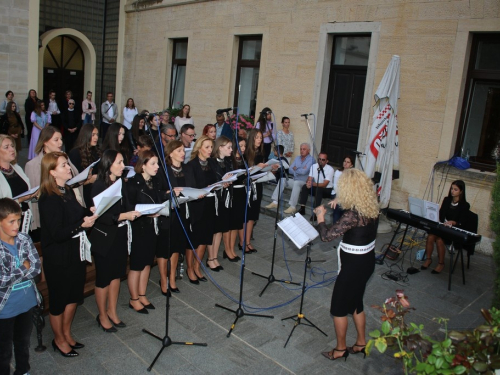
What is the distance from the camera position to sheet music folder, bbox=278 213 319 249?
15.0 feet

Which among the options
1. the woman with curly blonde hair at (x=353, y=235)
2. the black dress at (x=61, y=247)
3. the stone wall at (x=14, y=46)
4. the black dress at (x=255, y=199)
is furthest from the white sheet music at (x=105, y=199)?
the stone wall at (x=14, y=46)

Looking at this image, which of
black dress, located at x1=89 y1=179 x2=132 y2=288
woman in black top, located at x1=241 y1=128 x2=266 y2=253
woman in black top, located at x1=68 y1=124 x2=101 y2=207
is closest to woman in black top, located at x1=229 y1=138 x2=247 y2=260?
woman in black top, located at x1=241 y1=128 x2=266 y2=253

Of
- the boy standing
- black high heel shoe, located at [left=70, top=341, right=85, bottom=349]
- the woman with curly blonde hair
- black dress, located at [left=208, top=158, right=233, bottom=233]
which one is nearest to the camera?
the boy standing

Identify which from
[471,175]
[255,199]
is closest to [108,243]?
[255,199]

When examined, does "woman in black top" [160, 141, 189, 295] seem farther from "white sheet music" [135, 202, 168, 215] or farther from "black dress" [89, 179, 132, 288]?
"white sheet music" [135, 202, 168, 215]

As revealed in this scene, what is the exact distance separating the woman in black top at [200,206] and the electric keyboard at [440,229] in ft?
9.70

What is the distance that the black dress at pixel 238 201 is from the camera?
22.2ft

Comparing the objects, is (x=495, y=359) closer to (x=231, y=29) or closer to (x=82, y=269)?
(x=82, y=269)

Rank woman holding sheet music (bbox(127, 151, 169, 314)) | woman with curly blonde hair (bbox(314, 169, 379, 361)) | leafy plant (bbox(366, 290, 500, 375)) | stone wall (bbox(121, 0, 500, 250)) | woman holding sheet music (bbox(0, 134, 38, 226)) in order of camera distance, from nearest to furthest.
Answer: leafy plant (bbox(366, 290, 500, 375))
woman with curly blonde hair (bbox(314, 169, 379, 361))
woman holding sheet music (bbox(127, 151, 169, 314))
woman holding sheet music (bbox(0, 134, 38, 226))
stone wall (bbox(121, 0, 500, 250))

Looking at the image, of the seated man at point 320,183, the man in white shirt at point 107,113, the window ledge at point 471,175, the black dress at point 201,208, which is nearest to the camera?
the black dress at point 201,208

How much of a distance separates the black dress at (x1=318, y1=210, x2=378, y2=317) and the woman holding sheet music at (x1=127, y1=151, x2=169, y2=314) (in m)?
1.88

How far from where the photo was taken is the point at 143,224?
4.93m

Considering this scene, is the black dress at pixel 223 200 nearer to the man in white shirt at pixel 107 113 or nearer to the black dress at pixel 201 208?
the black dress at pixel 201 208

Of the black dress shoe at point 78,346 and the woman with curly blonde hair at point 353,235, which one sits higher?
the woman with curly blonde hair at point 353,235
